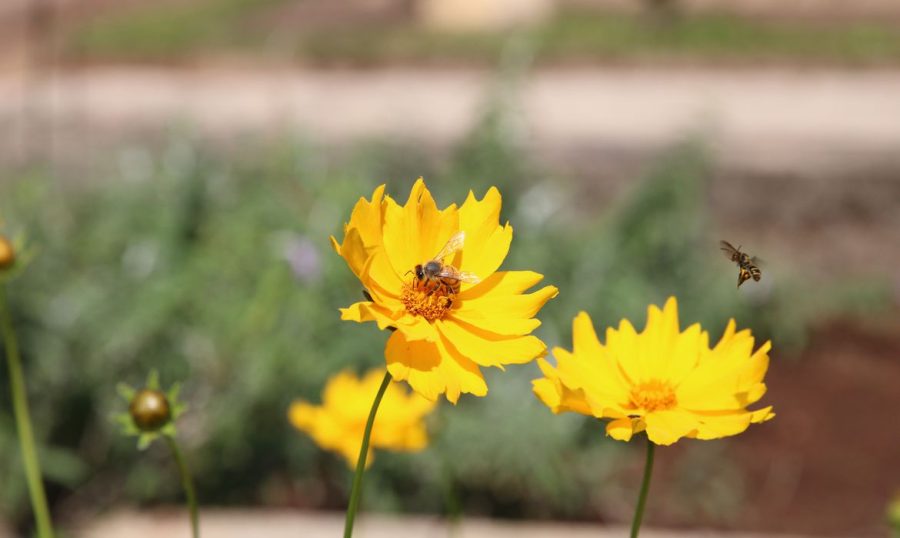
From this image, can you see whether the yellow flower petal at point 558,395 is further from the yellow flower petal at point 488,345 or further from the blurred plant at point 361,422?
the blurred plant at point 361,422

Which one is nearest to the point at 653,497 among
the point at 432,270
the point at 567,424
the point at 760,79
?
the point at 567,424

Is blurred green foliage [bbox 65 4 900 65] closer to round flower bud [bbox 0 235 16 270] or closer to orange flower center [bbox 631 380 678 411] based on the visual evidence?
round flower bud [bbox 0 235 16 270]

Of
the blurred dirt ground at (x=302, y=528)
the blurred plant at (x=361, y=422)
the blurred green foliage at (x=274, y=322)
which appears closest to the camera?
the blurred plant at (x=361, y=422)

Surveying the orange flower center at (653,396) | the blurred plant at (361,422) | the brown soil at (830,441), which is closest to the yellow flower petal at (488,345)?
the orange flower center at (653,396)

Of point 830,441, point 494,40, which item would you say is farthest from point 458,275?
point 494,40

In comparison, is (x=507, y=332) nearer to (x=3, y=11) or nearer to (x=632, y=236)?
(x=632, y=236)

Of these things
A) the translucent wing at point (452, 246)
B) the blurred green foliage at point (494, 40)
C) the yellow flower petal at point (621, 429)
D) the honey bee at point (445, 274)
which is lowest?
the yellow flower petal at point (621, 429)

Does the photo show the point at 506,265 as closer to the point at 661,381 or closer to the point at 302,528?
the point at 302,528
